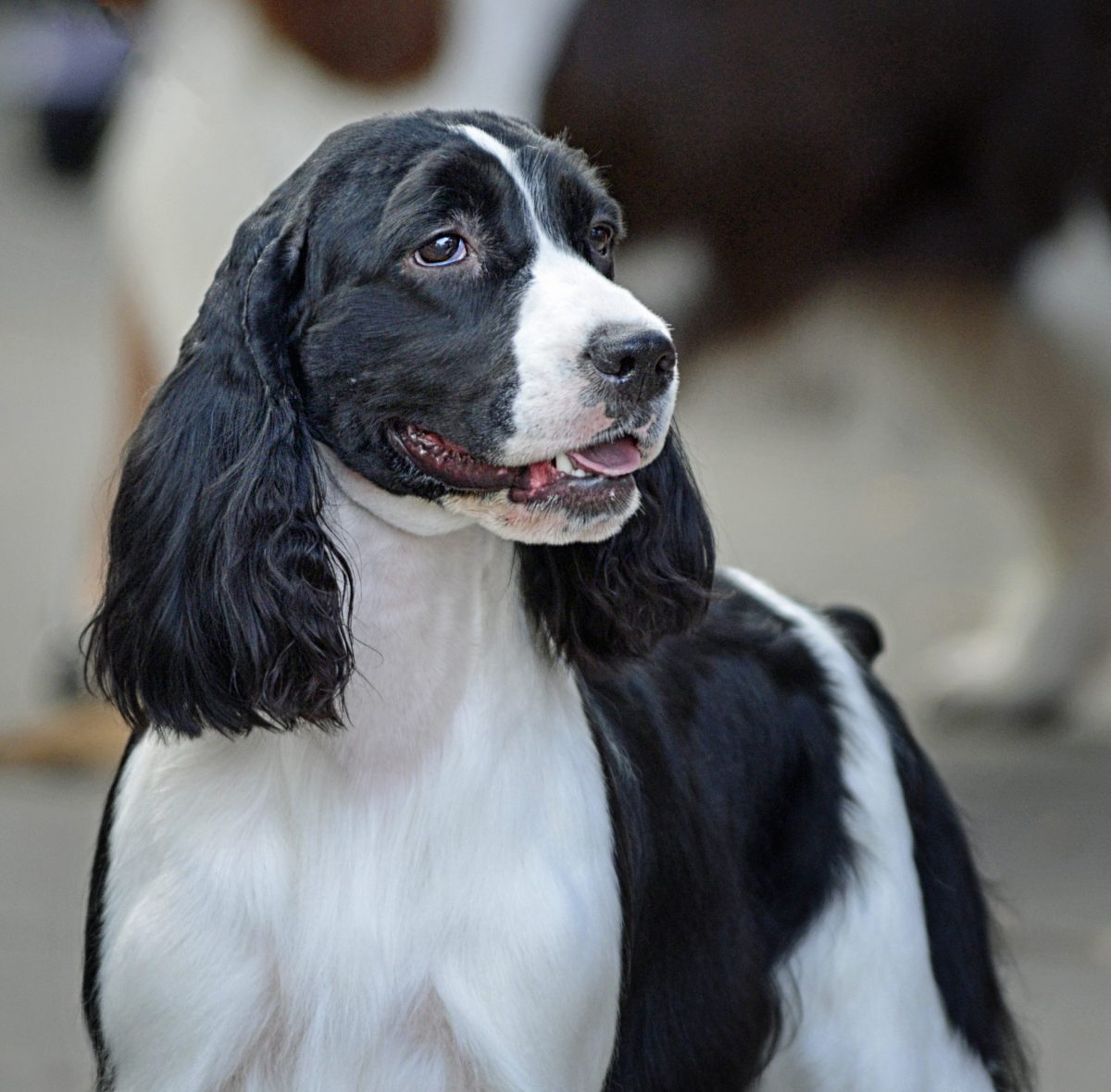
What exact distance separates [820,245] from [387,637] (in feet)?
8.71

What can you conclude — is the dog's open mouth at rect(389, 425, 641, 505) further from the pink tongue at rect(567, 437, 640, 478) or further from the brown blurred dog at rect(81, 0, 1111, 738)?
the brown blurred dog at rect(81, 0, 1111, 738)

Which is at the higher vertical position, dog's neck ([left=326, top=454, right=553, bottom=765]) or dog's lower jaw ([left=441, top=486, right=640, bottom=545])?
dog's lower jaw ([left=441, top=486, right=640, bottom=545])

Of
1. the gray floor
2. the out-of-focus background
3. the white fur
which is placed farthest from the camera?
the out-of-focus background

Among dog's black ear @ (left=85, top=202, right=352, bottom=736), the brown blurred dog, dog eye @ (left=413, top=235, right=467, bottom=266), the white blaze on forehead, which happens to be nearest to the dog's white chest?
dog's black ear @ (left=85, top=202, right=352, bottom=736)

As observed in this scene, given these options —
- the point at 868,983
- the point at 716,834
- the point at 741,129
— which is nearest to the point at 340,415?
the point at 716,834

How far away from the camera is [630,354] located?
2150 millimetres

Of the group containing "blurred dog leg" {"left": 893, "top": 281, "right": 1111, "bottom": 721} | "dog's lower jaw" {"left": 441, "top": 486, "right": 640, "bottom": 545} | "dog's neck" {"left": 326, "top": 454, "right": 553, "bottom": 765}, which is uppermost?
"dog's lower jaw" {"left": 441, "top": 486, "right": 640, "bottom": 545}

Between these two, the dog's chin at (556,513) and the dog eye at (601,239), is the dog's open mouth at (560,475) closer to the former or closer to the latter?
the dog's chin at (556,513)

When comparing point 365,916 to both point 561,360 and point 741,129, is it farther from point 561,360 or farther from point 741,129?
point 741,129

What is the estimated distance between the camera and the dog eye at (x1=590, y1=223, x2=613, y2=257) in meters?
2.45

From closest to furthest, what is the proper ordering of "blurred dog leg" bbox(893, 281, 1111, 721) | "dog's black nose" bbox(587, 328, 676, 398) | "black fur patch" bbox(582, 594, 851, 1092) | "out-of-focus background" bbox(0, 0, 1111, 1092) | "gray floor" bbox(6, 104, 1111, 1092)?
"dog's black nose" bbox(587, 328, 676, 398) < "black fur patch" bbox(582, 594, 851, 1092) < "gray floor" bbox(6, 104, 1111, 1092) < "out-of-focus background" bbox(0, 0, 1111, 1092) < "blurred dog leg" bbox(893, 281, 1111, 721)

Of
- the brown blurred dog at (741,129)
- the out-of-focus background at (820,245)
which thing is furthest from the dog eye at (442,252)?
the brown blurred dog at (741,129)

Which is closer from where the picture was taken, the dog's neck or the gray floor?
the dog's neck

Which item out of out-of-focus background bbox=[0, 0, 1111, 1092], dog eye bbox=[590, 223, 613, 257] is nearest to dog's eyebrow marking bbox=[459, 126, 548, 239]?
dog eye bbox=[590, 223, 613, 257]
